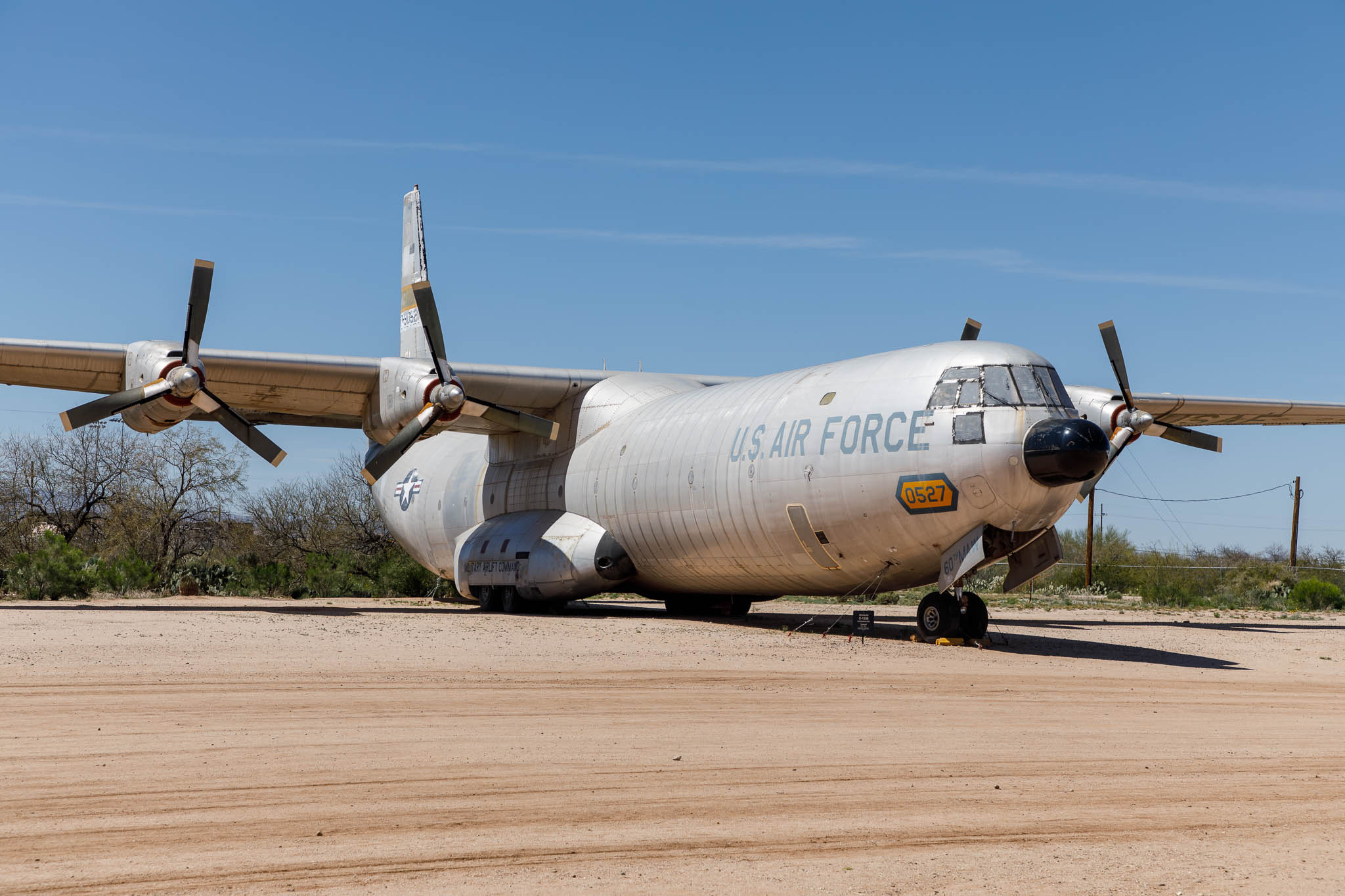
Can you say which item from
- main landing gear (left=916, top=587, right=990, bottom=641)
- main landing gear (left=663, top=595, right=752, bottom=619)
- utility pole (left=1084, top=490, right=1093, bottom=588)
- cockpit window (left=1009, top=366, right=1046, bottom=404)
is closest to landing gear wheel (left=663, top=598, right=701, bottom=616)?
main landing gear (left=663, top=595, right=752, bottom=619)

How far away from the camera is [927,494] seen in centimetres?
1573

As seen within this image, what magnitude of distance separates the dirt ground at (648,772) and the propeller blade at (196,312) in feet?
20.0

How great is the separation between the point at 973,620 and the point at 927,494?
240 cm

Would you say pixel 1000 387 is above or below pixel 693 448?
above

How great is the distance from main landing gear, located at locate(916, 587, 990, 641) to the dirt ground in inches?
73.2

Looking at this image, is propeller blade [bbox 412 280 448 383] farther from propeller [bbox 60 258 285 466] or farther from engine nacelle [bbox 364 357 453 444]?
propeller [bbox 60 258 285 466]

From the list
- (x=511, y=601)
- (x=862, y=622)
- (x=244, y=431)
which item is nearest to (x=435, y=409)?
(x=244, y=431)

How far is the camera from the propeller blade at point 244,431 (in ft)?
65.4

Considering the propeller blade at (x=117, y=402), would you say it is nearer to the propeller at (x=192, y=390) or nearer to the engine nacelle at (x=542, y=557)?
the propeller at (x=192, y=390)

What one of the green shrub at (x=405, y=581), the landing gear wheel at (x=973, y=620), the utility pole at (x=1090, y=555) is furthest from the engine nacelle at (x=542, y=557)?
the utility pole at (x=1090, y=555)

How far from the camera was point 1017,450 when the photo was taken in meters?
15.0

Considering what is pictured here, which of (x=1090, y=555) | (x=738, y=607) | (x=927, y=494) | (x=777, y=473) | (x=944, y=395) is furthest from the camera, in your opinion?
(x=1090, y=555)

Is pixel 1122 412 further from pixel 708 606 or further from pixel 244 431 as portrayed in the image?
pixel 244 431

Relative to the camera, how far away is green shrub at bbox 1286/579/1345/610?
1444 inches
